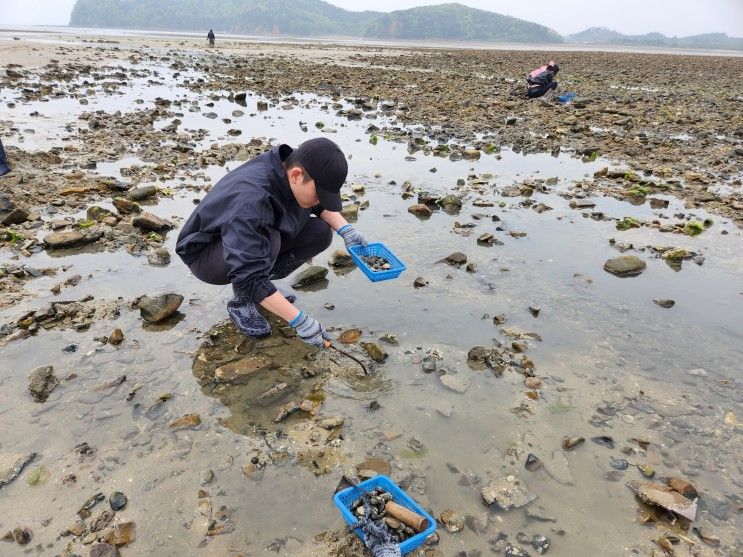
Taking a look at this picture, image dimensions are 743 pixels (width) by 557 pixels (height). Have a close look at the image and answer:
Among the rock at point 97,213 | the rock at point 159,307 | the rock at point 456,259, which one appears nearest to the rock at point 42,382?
the rock at point 159,307

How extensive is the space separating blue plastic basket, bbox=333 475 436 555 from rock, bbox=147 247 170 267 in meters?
3.90

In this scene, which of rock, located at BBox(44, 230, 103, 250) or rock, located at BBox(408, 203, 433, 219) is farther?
rock, located at BBox(408, 203, 433, 219)

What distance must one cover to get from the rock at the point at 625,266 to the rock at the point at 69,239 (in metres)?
6.38

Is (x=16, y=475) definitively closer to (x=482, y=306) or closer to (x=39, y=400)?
(x=39, y=400)

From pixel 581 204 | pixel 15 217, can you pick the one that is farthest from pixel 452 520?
pixel 15 217

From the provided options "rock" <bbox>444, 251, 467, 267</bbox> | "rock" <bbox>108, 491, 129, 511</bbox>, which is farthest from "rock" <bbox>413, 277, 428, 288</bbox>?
"rock" <bbox>108, 491, 129, 511</bbox>

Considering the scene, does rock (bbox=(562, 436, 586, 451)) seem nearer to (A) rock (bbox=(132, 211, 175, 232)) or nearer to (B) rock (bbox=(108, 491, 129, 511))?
(B) rock (bbox=(108, 491, 129, 511))

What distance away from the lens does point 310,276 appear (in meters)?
5.50

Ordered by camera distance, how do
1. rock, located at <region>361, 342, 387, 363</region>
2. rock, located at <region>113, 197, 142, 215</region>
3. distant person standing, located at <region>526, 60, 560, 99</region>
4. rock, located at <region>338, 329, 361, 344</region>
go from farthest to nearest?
distant person standing, located at <region>526, 60, 560, 99</region> → rock, located at <region>113, 197, 142, 215</region> → rock, located at <region>338, 329, 361, 344</region> → rock, located at <region>361, 342, 387, 363</region>

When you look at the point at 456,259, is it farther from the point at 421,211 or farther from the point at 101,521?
the point at 101,521

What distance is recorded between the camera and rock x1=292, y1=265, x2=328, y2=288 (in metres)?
5.45

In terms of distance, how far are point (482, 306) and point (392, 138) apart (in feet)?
25.5

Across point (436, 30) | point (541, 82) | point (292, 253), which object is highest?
point (436, 30)

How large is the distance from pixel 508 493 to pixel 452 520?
434 millimetres
